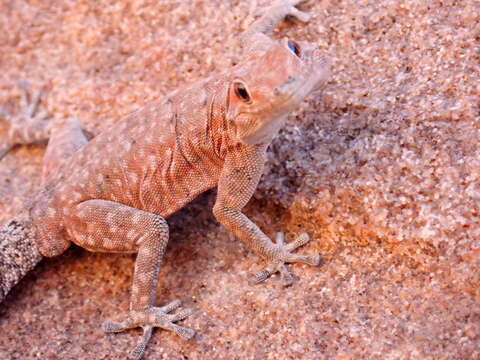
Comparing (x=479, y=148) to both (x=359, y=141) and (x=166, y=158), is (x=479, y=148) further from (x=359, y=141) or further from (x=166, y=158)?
(x=166, y=158)

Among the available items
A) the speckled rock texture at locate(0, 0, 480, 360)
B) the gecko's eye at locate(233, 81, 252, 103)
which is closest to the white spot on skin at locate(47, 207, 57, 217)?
the speckled rock texture at locate(0, 0, 480, 360)

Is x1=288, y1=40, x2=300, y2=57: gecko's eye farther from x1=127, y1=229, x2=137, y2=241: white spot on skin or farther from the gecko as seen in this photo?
x1=127, y1=229, x2=137, y2=241: white spot on skin

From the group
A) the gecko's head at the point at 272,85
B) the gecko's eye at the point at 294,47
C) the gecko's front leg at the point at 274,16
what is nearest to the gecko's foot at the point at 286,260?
the gecko's head at the point at 272,85

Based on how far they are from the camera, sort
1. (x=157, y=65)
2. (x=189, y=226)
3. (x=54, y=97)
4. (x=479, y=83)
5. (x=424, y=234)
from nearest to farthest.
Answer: (x=424, y=234) → (x=479, y=83) → (x=189, y=226) → (x=157, y=65) → (x=54, y=97)

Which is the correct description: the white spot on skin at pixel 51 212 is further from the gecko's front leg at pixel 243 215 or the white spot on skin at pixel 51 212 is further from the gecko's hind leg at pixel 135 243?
the gecko's front leg at pixel 243 215

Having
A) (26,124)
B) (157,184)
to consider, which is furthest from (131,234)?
(26,124)

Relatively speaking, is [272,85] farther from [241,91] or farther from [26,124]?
[26,124]

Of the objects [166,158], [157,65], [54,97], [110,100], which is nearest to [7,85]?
[54,97]

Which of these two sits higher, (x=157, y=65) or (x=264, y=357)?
(x=157, y=65)
